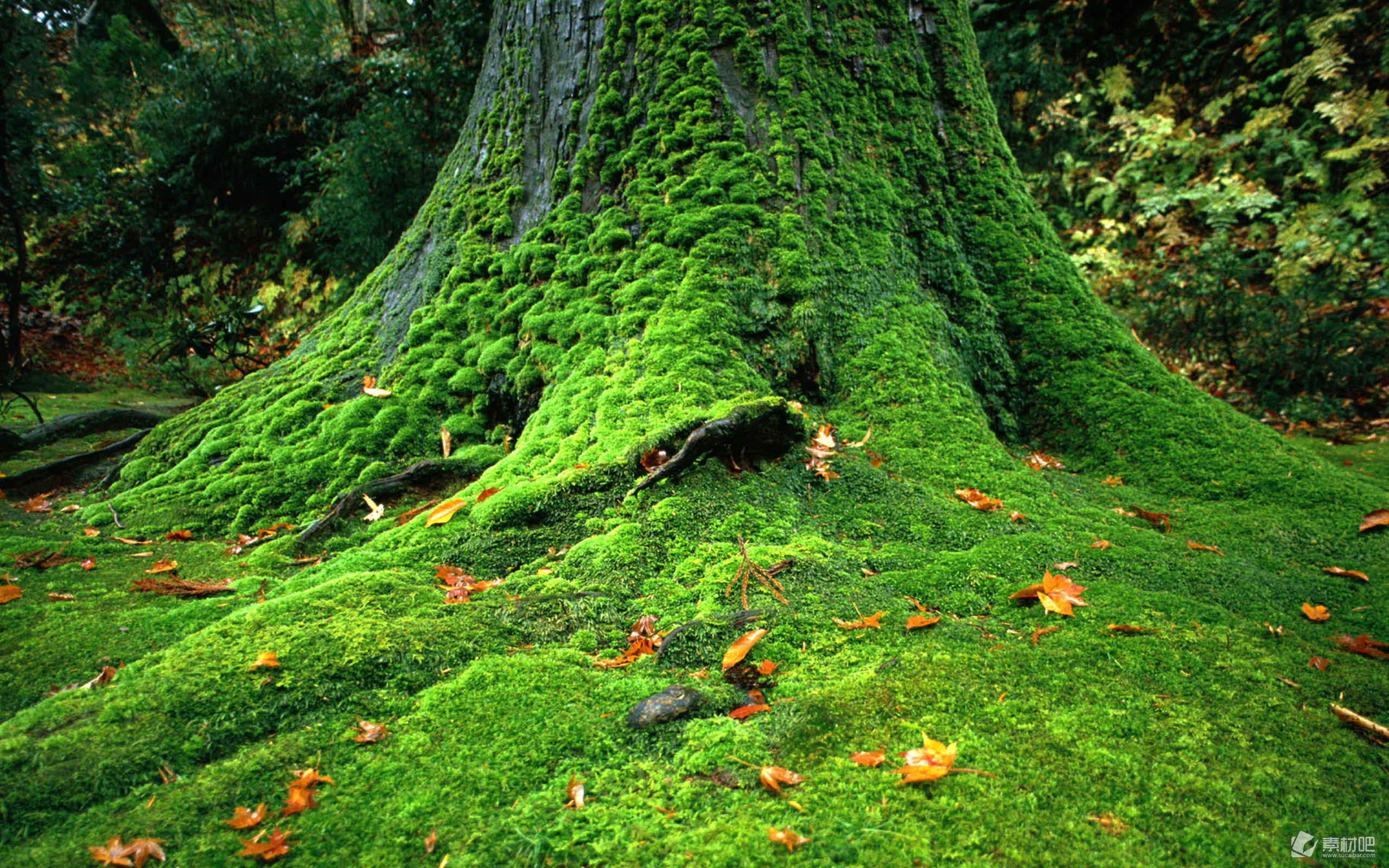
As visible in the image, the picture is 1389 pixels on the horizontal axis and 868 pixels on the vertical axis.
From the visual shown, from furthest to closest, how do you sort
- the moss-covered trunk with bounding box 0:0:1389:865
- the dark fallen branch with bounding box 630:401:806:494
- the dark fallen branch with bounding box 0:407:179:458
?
the dark fallen branch with bounding box 0:407:179:458 < the dark fallen branch with bounding box 630:401:806:494 < the moss-covered trunk with bounding box 0:0:1389:865

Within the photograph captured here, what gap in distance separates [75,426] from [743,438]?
241 inches

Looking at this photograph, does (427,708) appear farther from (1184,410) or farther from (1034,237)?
(1034,237)

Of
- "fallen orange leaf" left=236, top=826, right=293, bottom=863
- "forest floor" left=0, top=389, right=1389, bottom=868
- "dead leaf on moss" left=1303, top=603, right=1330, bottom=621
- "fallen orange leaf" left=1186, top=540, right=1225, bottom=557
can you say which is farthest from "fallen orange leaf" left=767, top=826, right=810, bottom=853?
"fallen orange leaf" left=1186, top=540, right=1225, bottom=557

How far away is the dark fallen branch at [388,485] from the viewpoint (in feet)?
10.7

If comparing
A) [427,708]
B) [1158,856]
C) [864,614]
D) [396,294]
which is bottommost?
[1158,856]

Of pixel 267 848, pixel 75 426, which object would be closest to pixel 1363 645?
pixel 267 848

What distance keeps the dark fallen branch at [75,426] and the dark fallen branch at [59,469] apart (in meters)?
0.78

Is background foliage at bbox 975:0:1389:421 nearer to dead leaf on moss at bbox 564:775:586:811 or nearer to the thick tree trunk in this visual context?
the thick tree trunk

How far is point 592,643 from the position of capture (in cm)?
221

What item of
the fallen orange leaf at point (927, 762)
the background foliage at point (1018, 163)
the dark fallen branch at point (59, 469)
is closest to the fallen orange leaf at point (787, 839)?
the fallen orange leaf at point (927, 762)

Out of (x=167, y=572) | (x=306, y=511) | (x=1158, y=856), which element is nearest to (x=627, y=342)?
(x=306, y=511)

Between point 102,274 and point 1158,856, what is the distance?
16.8 m

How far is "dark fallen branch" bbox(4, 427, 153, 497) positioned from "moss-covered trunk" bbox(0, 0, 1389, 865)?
3.11 feet

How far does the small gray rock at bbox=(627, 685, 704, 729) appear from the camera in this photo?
185 centimetres
